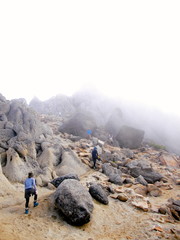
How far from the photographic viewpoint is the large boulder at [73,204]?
7273 millimetres

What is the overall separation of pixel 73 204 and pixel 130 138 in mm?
27127

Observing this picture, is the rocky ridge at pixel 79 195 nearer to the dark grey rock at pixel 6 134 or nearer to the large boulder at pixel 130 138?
the dark grey rock at pixel 6 134

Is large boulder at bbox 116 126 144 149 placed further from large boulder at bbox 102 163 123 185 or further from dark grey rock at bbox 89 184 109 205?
dark grey rock at bbox 89 184 109 205

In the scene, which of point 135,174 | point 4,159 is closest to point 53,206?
point 4,159

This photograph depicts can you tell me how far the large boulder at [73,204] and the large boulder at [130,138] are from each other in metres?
25.7

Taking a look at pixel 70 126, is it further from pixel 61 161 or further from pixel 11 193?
pixel 11 193

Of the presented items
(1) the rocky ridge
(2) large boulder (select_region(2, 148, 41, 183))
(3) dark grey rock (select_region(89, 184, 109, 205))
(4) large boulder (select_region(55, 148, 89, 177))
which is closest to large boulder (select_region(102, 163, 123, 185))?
(1) the rocky ridge

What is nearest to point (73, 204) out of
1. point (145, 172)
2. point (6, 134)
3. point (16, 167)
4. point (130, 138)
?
point (16, 167)

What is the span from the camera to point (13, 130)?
16094mm

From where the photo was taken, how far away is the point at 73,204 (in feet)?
24.4

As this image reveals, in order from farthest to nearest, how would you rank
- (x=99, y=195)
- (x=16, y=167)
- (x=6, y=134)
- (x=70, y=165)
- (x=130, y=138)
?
(x=130, y=138), (x=6, y=134), (x=70, y=165), (x=16, y=167), (x=99, y=195)

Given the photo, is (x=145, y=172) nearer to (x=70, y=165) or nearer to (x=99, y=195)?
(x=70, y=165)

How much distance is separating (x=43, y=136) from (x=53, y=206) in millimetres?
12523

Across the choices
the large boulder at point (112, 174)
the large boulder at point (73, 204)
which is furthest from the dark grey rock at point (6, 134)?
the large boulder at point (112, 174)
